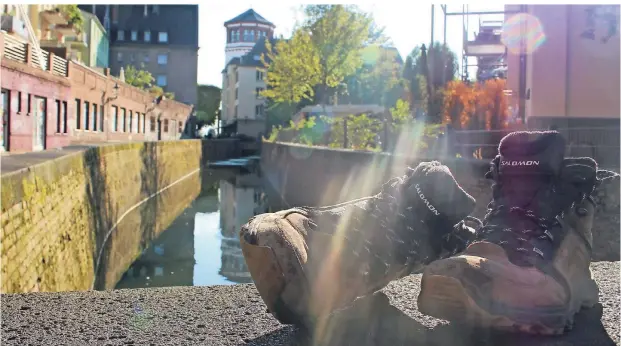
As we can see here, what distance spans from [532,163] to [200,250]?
48.8 ft

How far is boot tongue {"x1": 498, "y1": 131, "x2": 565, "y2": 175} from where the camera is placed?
2619 mm

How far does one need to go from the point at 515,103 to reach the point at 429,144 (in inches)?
218

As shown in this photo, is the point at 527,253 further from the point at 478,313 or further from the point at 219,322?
the point at 219,322

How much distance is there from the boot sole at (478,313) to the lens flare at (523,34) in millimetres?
14951

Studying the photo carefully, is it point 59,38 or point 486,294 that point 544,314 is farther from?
point 59,38

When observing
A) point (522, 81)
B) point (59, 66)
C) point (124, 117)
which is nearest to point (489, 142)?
point (522, 81)

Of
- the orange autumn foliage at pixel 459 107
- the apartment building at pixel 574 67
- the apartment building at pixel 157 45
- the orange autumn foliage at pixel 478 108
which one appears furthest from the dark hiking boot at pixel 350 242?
the apartment building at pixel 157 45

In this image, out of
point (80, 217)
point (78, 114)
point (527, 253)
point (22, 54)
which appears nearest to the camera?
point (527, 253)

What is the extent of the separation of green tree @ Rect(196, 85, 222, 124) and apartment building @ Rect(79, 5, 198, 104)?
16.6m

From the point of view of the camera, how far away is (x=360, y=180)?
13383 millimetres

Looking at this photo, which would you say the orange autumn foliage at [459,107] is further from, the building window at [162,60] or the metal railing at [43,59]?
the building window at [162,60]

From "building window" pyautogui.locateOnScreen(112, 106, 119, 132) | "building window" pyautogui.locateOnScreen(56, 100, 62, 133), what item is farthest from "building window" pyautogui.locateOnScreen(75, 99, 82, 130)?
"building window" pyautogui.locateOnScreen(112, 106, 119, 132)

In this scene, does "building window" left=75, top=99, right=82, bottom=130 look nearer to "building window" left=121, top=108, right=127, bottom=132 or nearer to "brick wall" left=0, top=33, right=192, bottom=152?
"brick wall" left=0, top=33, right=192, bottom=152

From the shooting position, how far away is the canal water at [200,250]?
1316 cm
